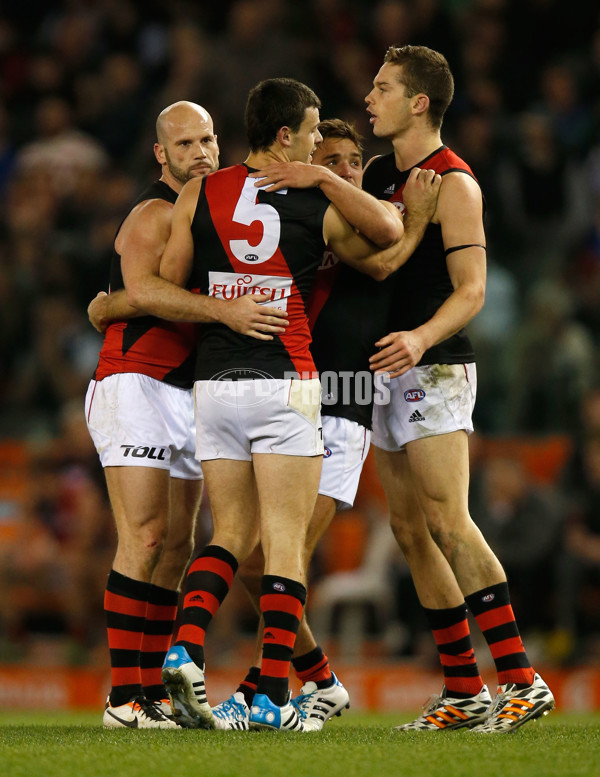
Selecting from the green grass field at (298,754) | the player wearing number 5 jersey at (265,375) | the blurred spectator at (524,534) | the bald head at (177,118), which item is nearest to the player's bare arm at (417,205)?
the player wearing number 5 jersey at (265,375)

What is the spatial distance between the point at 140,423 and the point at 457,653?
1.72 m

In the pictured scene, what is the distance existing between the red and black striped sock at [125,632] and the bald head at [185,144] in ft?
6.05

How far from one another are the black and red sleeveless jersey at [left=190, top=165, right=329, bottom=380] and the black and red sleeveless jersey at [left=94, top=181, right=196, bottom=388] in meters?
0.60

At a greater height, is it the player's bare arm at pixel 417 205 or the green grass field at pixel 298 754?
the player's bare arm at pixel 417 205

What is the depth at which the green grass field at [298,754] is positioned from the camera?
3404 millimetres

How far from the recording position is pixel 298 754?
368 cm

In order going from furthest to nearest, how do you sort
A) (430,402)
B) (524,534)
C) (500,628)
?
(524,534) → (430,402) → (500,628)

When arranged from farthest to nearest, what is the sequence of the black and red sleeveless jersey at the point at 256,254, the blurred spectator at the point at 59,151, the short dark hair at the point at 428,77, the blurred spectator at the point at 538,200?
the blurred spectator at the point at 59,151 < the blurred spectator at the point at 538,200 < the short dark hair at the point at 428,77 < the black and red sleeveless jersey at the point at 256,254

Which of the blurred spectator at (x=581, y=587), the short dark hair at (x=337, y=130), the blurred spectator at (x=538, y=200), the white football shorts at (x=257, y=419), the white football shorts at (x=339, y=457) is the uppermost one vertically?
the blurred spectator at (x=538, y=200)

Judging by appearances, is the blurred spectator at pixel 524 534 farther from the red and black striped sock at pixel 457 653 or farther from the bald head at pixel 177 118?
the bald head at pixel 177 118

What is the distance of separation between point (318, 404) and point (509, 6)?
29.0 feet

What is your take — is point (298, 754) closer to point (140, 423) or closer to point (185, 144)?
point (140, 423)

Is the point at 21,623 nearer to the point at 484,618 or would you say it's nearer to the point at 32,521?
the point at 32,521

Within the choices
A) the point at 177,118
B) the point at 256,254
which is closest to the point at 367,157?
the point at 177,118
